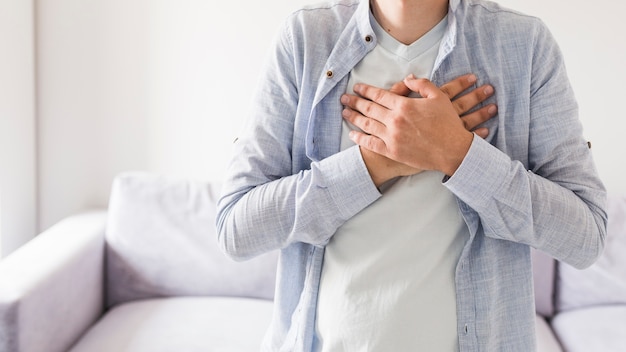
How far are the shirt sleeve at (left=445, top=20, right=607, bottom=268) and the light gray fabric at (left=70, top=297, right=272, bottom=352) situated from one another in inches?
41.8

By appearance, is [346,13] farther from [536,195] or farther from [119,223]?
[119,223]

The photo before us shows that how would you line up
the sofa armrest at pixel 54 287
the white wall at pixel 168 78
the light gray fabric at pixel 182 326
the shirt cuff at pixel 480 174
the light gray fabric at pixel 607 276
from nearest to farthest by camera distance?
1. the shirt cuff at pixel 480 174
2. the sofa armrest at pixel 54 287
3. the light gray fabric at pixel 182 326
4. the light gray fabric at pixel 607 276
5. the white wall at pixel 168 78

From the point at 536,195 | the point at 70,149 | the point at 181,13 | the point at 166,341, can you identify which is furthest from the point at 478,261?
the point at 70,149

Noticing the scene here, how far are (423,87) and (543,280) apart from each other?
1.40m

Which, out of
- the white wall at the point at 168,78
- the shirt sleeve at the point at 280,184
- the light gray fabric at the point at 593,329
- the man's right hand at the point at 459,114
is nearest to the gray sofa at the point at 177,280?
the light gray fabric at the point at 593,329

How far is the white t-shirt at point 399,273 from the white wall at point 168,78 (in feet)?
4.57

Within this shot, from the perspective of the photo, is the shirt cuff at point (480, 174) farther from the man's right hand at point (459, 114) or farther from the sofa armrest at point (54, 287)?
the sofa armrest at point (54, 287)

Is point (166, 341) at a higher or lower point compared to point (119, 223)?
lower

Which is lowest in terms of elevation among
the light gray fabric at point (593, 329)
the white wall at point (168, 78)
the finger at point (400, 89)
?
the light gray fabric at point (593, 329)

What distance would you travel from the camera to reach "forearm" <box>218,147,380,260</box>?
938 millimetres

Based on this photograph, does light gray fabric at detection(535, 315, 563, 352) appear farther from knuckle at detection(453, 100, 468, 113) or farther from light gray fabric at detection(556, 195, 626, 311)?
knuckle at detection(453, 100, 468, 113)

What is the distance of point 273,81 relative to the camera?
3.38ft

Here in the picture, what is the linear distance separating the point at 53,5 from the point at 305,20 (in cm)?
152

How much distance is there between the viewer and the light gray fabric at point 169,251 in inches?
83.4
